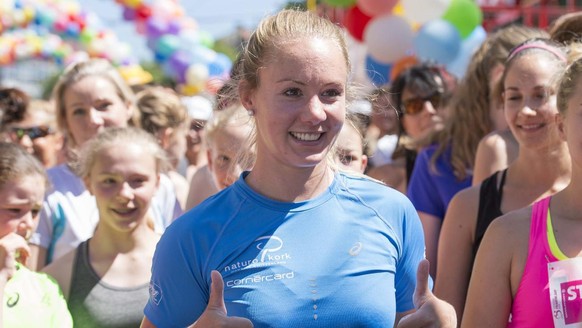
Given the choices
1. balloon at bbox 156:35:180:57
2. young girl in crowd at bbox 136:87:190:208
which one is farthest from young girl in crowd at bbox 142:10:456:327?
balloon at bbox 156:35:180:57

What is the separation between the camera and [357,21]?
9.84 metres

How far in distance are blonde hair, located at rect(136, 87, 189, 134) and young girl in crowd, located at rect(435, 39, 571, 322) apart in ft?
9.14

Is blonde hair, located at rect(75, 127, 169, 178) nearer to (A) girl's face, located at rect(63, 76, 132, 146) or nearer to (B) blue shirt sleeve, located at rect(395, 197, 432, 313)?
(A) girl's face, located at rect(63, 76, 132, 146)

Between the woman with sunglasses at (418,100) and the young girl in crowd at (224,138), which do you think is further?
the woman with sunglasses at (418,100)

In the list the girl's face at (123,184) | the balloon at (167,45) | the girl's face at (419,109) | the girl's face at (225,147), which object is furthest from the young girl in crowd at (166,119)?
the balloon at (167,45)

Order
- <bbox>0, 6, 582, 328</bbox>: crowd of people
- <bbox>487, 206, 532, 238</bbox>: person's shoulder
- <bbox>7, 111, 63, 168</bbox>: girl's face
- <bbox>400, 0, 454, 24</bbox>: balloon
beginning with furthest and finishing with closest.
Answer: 1. <bbox>400, 0, 454, 24</bbox>: balloon
2. <bbox>7, 111, 63, 168</bbox>: girl's face
3. <bbox>487, 206, 532, 238</bbox>: person's shoulder
4. <bbox>0, 6, 582, 328</bbox>: crowd of people

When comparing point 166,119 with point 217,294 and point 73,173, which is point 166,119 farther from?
point 217,294

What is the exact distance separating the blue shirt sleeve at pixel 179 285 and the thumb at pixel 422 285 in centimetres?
53

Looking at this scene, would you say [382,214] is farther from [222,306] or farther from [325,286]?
[222,306]

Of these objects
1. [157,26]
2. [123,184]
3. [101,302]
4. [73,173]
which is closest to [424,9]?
[157,26]

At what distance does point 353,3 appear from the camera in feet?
31.8

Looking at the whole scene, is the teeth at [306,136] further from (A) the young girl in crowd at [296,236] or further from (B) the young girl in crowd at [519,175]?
(B) the young girl in crowd at [519,175]

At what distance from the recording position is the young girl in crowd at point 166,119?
19.0 ft

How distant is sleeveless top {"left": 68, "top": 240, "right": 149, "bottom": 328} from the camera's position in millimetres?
3564
